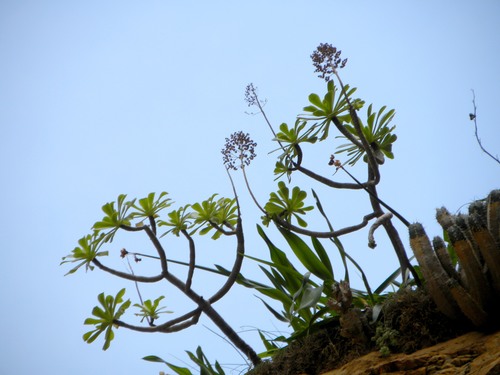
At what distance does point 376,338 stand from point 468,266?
0.37 meters

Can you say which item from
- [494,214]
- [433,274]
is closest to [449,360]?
[433,274]

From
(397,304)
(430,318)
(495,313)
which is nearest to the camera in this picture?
(495,313)

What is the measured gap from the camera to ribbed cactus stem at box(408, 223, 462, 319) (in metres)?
1.41

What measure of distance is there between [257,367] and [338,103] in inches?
39.0

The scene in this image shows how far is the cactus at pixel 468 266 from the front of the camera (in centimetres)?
135

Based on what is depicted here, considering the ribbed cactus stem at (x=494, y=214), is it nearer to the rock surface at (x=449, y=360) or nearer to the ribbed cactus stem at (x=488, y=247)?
the ribbed cactus stem at (x=488, y=247)

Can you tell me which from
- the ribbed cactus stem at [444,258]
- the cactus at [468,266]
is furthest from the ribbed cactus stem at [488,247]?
the ribbed cactus stem at [444,258]

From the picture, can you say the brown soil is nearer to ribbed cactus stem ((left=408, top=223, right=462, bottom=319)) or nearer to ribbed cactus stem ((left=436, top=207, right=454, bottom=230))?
ribbed cactus stem ((left=408, top=223, right=462, bottom=319))

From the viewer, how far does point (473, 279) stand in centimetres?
136

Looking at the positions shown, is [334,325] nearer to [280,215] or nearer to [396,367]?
[396,367]

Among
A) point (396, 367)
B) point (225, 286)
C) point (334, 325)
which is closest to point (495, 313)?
point (396, 367)

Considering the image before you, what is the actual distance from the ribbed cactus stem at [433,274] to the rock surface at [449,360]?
3.2 inches

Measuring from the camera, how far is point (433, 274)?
1434 mm

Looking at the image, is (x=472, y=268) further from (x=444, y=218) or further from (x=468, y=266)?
(x=444, y=218)
